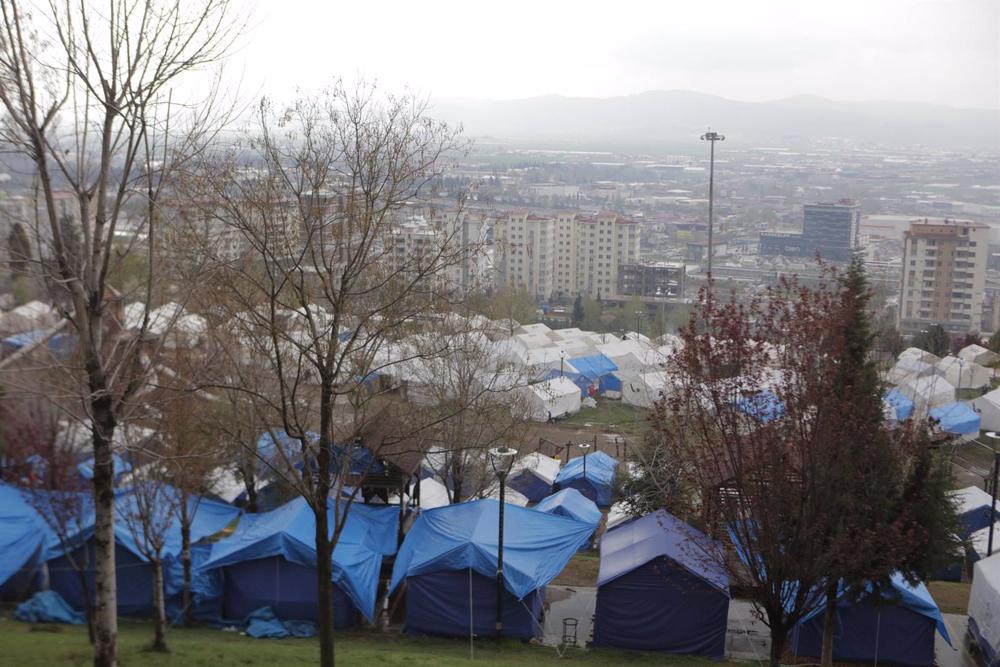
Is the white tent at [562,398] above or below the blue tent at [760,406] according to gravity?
below

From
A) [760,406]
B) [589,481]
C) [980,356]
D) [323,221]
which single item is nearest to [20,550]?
[323,221]

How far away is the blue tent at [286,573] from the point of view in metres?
9.05

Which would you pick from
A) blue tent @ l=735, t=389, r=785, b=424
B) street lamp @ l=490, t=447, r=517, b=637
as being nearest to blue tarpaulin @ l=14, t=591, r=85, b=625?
street lamp @ l=490, t=447, r=517, b=637

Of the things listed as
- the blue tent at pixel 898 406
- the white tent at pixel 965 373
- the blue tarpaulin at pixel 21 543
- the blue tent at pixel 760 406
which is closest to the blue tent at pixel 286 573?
the blue tarpaulin at pixel 21 543

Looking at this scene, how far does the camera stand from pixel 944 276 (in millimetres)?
54625

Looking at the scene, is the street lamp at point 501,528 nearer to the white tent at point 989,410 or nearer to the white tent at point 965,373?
the white tent at point 989,410

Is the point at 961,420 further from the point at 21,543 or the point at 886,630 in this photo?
the point at 21,543

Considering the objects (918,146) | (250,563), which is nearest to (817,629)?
(250,563)

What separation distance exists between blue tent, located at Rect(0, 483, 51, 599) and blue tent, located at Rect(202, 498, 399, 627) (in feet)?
5.81

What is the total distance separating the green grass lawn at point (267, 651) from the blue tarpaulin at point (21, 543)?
0.55 meters

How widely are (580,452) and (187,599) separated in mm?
13282

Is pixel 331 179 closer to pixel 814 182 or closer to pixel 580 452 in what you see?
pixel 580 452

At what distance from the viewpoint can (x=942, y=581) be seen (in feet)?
41.2

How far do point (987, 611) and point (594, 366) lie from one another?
21234mm
